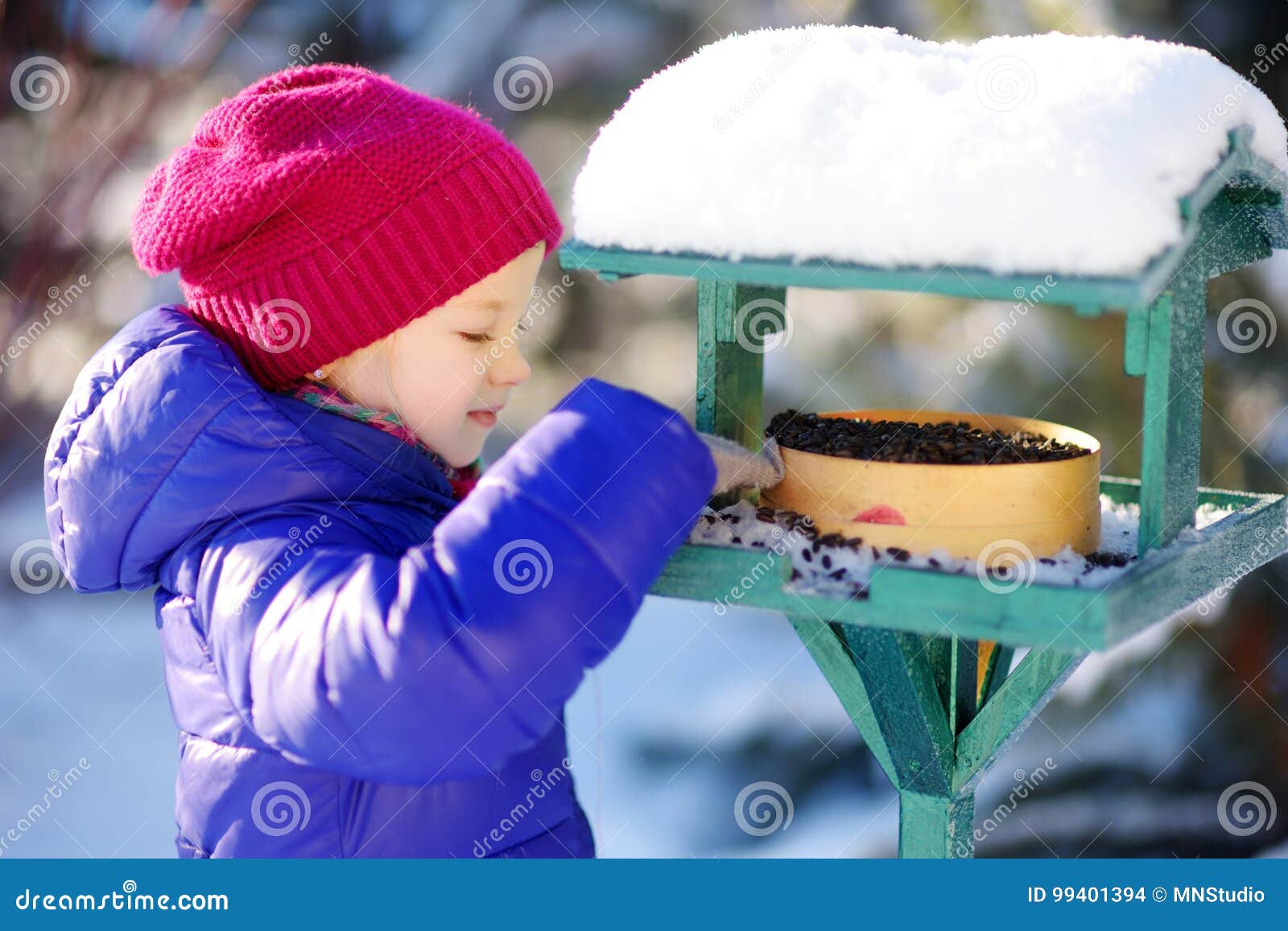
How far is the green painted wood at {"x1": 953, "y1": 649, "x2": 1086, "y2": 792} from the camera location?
185cm

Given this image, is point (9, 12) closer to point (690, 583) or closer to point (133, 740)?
point (133, 740)

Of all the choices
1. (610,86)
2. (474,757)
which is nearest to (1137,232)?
(474,757)

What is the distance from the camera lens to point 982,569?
60.7 inches

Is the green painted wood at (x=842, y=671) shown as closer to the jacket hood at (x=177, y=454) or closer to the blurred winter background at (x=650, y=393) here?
the jacket hood at (x=177, y=454)

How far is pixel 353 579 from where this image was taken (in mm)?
1461

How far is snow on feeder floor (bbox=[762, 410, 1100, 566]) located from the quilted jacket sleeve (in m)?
0.23

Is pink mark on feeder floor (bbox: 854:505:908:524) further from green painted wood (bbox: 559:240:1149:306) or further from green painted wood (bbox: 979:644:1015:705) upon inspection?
green painted wood (bbox: 979:644:1015:705)

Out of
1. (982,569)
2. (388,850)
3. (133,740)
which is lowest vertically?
(133,740)

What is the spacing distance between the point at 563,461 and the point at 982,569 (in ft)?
1.59

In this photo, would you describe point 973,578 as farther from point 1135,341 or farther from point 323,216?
point 323,216

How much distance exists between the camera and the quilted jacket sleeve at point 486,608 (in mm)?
1402

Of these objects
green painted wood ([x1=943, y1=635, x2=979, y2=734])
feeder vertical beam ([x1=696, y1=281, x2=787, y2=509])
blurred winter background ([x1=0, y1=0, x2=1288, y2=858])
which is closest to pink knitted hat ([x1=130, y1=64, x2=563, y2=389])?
feeder vertical beam ([x1=696, y1=281, x2=787, y2=509])

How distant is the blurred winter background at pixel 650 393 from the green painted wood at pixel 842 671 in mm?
1277

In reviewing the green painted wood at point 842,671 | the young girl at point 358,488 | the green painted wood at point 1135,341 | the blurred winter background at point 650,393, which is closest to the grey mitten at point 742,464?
the young girl at point 358,488
